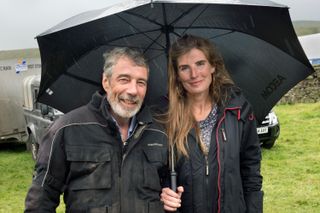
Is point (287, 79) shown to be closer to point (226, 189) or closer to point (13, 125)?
point (226, 189)

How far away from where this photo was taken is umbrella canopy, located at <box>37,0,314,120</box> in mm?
→ 2738

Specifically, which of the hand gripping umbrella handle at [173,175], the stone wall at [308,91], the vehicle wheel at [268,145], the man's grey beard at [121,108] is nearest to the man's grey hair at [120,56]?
the man's grey beard at [121,108]

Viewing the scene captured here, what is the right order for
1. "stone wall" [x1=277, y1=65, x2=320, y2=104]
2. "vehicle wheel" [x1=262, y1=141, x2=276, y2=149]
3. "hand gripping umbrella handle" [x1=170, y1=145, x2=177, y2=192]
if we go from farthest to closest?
"stone wall" [x1=277, y1=65, x2=320, y2=104] → "vehicle wheel" [x1=262, y1=141, x2=276, y2=149] → "hand gripping umbrella handle" [x1=170, y1=145, x2=177, y2=192]

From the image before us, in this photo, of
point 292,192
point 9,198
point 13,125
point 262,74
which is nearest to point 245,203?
point 262,74

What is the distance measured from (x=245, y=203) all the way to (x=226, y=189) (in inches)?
10.1

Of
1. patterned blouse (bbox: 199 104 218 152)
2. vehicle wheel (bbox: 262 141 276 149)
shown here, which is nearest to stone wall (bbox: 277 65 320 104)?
vehicle wheel (bbox: 262 141 276 149)

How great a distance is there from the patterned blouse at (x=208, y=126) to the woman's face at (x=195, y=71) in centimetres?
15

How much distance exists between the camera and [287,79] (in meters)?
3.24

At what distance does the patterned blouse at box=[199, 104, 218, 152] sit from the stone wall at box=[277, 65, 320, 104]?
19.2m

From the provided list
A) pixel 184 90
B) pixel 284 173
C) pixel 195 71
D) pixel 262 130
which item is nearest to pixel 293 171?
pixel 284 173

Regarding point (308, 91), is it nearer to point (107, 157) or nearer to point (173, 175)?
point (173, 175)

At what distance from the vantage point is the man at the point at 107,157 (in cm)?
228

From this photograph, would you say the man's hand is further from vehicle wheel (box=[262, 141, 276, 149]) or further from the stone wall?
the stone wall

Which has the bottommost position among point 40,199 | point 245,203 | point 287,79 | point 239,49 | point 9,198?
point 9,198
